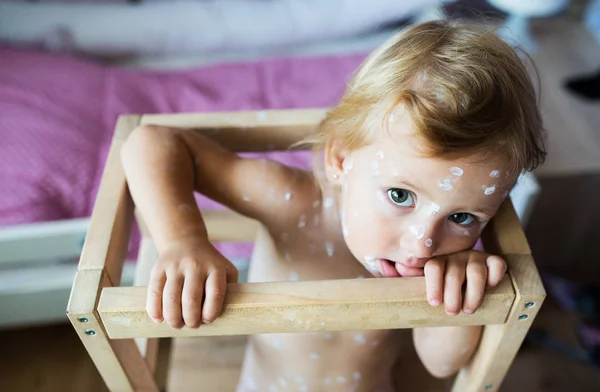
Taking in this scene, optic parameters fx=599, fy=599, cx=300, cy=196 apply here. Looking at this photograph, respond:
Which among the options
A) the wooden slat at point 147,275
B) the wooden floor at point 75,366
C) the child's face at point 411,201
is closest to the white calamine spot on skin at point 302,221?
the child's face at point 411,201

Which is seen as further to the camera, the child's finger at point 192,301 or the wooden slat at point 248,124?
the wooden slat at point 248,124

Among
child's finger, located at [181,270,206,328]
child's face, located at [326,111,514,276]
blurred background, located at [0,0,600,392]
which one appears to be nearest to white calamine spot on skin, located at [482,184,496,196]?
child's face, located at [326,111,514,276]

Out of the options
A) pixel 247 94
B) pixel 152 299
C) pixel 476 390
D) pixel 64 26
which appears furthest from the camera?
pixel 64 26

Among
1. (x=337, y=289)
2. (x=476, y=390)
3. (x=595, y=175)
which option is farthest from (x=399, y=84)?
(x=595, y=175)

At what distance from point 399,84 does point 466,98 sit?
64 millimetres

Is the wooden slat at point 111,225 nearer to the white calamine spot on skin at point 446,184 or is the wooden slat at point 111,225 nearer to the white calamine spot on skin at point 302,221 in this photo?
the white calamine spot on skin at point 302,221

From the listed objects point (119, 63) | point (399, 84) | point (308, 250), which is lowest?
point (119, 63)

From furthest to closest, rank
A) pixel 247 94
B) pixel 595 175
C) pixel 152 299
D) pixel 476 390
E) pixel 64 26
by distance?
1. pixel 64 26
2. pixel 247 94
3. pixel 595 175
4. pixel 476 390
5. pixel 152 299

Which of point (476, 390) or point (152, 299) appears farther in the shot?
point (476, 390)

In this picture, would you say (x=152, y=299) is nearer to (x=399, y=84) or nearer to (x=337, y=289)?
(x=337, y=289)

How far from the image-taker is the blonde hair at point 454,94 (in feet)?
1.66

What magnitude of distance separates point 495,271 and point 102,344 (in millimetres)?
358

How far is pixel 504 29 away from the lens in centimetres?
68

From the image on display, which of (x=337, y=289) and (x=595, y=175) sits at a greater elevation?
(x=337, y=289)
